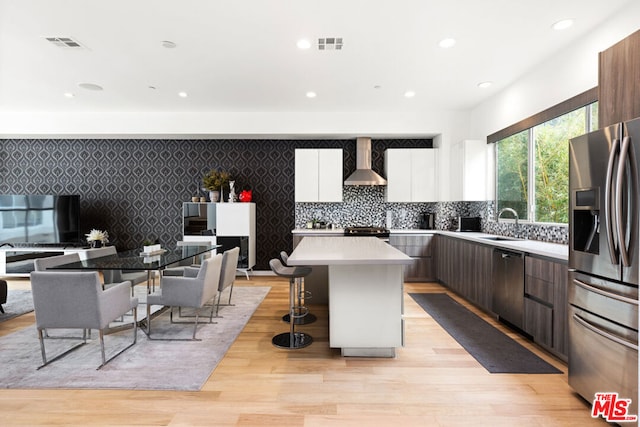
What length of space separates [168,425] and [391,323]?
5.68ft

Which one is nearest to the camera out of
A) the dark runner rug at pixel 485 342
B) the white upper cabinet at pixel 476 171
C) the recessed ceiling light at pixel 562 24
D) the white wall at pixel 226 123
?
the dark runner rug at pixel 485 342

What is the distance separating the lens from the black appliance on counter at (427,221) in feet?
19.7

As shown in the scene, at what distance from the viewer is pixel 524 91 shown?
13.7 feet

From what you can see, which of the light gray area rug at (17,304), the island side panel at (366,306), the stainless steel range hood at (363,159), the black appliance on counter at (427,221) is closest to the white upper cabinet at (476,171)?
the black appliance on counter at (427,221)

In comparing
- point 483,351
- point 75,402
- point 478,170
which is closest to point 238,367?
point 75,402

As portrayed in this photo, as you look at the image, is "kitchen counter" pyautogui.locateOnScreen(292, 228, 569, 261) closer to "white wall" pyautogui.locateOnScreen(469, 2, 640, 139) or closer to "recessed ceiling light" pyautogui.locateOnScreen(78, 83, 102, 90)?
"white wall" pyautogui.locateOnScreen(469, 2, 640, 139)

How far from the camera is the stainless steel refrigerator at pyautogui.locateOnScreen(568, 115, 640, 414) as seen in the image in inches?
69.9

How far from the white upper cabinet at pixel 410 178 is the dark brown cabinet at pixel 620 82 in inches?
141

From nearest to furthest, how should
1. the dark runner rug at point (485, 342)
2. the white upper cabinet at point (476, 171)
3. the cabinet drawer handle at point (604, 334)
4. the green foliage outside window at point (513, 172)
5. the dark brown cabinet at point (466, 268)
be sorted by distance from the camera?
the cabinet drawer handle at point (604, 334) < the dark runner rug at point (485, 342) < the dark brown cabinet at point (466, 268) < the green foliage outside window at point (513, 172) < the white upper cabinet at point (476, 171)

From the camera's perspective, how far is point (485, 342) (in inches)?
124

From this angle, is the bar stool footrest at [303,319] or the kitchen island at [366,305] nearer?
the kitchen island at [366,305]

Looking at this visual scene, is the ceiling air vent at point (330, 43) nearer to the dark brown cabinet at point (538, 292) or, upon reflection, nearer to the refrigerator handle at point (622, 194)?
the refrigerator handle at point (622, 194)

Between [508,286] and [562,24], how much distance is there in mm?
2533

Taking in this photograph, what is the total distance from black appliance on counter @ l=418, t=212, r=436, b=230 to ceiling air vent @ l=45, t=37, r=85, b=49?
17.9 feet
